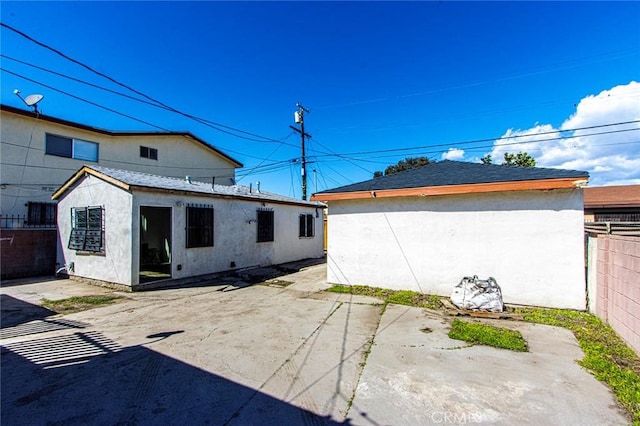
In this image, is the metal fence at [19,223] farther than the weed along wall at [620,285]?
Yes

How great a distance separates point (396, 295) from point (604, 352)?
152 inches

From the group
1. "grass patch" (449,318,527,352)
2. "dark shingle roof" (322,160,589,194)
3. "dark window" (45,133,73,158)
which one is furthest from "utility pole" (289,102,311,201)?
"grass patch" (449,318,527,352)

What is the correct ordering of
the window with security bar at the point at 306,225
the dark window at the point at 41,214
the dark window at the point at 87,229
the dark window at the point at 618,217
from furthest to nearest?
the window with security bar at the point at 306,225, the dark window at the point at 618,217, the dark window at the point at 41,214, the dark window at the point at 87,229

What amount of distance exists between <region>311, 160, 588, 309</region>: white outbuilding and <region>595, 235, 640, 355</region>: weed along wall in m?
0.79

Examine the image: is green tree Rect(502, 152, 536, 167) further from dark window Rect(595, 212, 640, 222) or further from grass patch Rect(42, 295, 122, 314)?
grass patch Rect(42, 295, 122, 314)

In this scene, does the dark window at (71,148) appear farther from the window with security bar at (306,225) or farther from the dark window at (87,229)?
the window with security bar at (306,225)

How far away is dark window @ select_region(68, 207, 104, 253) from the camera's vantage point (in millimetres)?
8641

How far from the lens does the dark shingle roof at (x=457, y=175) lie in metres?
6.45

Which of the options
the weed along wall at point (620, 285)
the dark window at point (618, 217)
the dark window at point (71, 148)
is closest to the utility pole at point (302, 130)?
the dark window at point (71, 148)

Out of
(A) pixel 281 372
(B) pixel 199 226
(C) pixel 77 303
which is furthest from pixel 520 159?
(C) pixel 77 303

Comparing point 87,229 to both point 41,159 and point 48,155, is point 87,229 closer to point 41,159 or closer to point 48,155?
point 41,159

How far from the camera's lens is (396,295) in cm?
734

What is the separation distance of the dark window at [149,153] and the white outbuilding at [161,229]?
5552 mm

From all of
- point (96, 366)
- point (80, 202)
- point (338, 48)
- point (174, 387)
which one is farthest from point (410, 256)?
point (80, 202)
